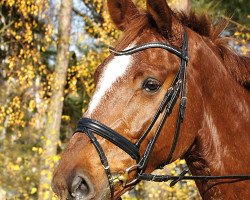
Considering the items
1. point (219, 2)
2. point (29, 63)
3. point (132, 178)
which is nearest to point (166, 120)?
point (132, 178)

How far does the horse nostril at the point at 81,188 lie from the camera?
2.69 metres

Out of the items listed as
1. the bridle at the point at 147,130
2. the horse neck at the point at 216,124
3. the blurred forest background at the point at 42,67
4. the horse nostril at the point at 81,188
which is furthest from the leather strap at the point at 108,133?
the blurred forest background at the point at 42,67

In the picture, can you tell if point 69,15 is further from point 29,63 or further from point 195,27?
point 195,27

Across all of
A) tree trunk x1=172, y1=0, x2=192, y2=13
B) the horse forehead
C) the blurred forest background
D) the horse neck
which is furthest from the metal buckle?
the blurred forest background

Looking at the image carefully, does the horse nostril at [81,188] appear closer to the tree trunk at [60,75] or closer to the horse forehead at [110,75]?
the horse forehead at [110,75]

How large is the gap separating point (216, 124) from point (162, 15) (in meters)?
0.90

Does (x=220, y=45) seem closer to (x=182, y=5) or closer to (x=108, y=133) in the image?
(x=108, y=133)

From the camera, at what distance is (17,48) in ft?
45.4

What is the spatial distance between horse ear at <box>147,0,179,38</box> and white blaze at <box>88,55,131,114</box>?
36cm

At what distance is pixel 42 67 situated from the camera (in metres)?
12.6

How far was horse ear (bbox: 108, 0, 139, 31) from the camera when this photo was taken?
3.55 m

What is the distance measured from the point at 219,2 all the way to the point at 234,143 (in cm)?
789

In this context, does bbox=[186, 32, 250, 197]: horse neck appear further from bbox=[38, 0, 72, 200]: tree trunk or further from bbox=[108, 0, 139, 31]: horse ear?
bbox=[38, 0, 72, 200]: tree trunk

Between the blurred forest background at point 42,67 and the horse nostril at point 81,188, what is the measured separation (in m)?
7.92
